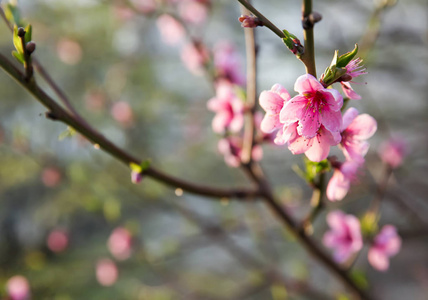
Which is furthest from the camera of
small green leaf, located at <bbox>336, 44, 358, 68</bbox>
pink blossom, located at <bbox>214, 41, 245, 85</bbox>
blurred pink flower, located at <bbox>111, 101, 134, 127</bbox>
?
blurred pink flower, located at <bbox>111, 101, 134, 127</bbox>

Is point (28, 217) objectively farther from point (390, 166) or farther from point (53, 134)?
point (390, 166)

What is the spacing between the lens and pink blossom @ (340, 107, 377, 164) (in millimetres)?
650

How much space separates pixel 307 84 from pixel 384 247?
75 centimetres

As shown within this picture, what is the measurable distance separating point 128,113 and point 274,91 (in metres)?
1.76

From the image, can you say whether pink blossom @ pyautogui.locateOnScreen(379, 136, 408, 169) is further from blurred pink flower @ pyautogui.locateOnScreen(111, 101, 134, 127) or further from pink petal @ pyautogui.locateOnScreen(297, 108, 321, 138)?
blurred pink flower @ pyautogui.locateOnScreen(111, 101, 134, 127)

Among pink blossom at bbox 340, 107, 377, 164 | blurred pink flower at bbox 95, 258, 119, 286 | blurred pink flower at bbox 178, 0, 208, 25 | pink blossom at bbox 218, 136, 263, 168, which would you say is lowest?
blurred pink flower at bbox 95, 258, 119, 286

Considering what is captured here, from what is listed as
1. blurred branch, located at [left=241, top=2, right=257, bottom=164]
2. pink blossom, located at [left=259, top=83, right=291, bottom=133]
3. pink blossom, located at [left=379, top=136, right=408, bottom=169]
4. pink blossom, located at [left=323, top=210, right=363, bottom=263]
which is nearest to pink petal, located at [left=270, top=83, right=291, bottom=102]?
pink blossom, located at [left=259, top=83, right=291, bottom=133]

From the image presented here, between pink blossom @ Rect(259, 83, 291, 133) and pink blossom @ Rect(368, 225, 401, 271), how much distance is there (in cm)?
67

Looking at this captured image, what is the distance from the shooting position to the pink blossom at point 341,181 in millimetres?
677

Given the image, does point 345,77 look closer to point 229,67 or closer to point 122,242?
point 229,67

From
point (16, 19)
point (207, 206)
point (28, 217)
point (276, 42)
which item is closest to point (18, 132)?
point (16, 19)

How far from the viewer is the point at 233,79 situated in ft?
4.13

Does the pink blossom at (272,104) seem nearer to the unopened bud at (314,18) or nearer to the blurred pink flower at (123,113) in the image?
the unopened bud at (314,18)

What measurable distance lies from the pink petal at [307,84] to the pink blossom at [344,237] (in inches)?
24.2
